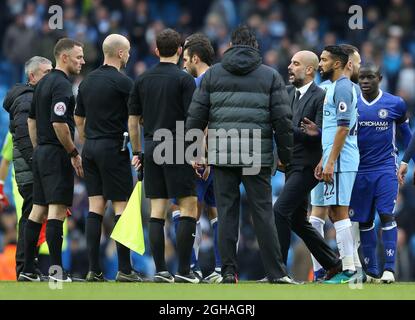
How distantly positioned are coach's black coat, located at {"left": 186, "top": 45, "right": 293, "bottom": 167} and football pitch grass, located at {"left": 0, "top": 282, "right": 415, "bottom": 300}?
125 cm

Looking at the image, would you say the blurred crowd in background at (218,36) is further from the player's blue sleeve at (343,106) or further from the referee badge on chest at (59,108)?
the player's blue sleeve at (343,106)

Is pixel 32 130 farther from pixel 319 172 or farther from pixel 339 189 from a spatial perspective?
pixel 339 189

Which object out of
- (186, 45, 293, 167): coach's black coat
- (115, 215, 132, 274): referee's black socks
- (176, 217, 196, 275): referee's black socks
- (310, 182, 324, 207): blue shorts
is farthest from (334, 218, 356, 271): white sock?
(115, 215, 132, 274): referee's black socks

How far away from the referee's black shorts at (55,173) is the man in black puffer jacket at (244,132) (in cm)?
154

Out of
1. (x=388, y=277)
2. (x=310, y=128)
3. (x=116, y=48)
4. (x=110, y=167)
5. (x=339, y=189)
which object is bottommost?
(x=388, y=277)

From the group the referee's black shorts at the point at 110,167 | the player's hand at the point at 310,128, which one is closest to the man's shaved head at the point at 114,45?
the referee's black shorts at the point at 110,167

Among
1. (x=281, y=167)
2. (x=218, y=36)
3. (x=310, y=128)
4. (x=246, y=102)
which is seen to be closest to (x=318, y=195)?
(x=281, y=167)

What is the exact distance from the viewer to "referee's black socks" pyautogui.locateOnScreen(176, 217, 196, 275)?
484 inches

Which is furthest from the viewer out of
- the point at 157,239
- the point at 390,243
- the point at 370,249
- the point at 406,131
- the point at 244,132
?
the point at 406,131

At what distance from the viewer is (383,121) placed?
43.7ft

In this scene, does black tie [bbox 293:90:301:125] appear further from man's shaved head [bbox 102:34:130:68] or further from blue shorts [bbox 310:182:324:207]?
man's shaved head [bbox 102:34:130:68]

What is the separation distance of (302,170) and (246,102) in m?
1.22

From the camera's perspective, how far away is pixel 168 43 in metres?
12.4

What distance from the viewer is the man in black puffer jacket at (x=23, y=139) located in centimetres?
1359
